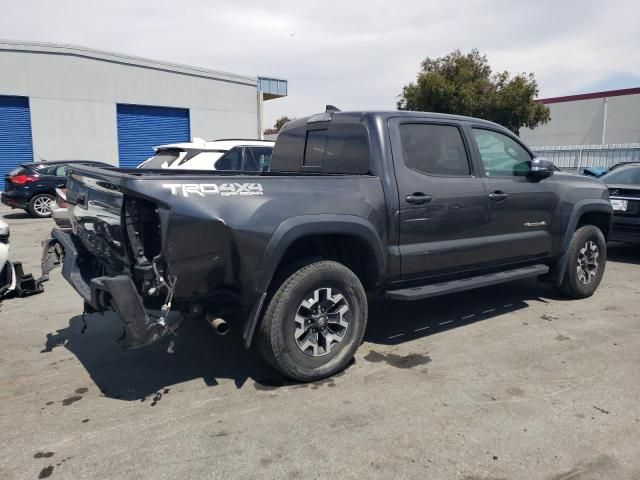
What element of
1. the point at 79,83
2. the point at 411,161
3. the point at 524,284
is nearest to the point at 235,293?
the point at 411,161

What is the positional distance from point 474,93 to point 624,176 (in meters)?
19.4

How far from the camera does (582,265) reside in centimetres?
585

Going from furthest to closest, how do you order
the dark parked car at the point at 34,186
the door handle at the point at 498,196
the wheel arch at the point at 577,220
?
1. the dark parked car at the point at 34,186
2. the wheel arch at the point at 577,220
3. the door handle at the point at 498,196

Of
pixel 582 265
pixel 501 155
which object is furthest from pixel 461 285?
pixel 582 265

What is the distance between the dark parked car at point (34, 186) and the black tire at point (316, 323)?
436 inches

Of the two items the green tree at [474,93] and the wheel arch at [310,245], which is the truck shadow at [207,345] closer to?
the wheel arch at [310,245]

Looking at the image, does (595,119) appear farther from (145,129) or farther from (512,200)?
(512,200)

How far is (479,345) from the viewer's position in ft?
14.7

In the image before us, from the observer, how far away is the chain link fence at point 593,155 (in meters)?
17.8

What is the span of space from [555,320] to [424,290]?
5.62ft

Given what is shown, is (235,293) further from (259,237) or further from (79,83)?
(79,83)

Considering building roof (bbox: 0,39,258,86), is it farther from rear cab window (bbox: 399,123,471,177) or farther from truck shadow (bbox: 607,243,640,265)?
rear cab window (bbox: 399,123,471,177)

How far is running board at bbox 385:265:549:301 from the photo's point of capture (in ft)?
13.7

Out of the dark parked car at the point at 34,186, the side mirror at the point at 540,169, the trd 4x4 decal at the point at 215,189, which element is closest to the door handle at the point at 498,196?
the side mirror at the point at 540,169
